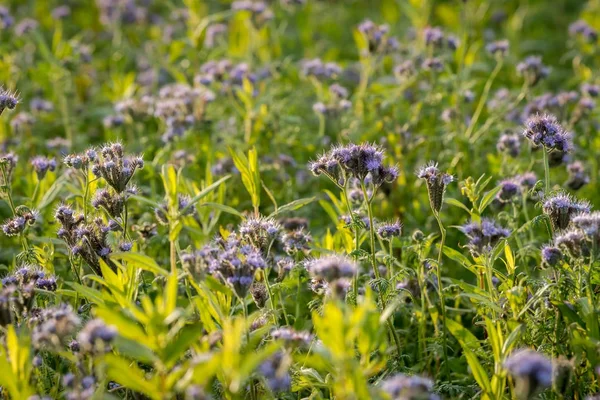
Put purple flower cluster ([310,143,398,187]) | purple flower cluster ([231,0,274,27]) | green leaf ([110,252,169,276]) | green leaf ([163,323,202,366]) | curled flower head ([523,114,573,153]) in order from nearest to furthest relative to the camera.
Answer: green leaf ([163,323,202,366]) → green leaf ([110,252,169,276]) → purple flower cluster ([310,143,398,187]) → curled flower head ([523,114,573,153]) → purple flower cluster ([231,0,274,27])

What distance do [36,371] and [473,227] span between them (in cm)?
219

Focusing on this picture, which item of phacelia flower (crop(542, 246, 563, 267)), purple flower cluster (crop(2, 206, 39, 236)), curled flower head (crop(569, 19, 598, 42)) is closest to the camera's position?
phacelia flower (crop(542, 246, 563, 267))

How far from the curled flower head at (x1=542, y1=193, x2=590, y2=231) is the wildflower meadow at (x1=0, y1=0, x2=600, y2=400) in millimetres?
12

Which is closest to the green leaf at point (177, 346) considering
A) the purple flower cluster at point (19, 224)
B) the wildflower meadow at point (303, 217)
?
the wildflower meadow at point (303, 217)

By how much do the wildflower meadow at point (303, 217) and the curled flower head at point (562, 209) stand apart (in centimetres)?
1

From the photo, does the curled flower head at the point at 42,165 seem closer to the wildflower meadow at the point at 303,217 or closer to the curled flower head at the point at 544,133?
the wildflower meadow at the point at 303,217

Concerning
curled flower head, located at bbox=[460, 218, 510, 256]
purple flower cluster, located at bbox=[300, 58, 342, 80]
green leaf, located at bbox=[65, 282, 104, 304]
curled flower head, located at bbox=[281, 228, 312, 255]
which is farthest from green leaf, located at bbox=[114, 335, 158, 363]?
purple flower cluster, located at bbox=[300, 58, 342, 80]

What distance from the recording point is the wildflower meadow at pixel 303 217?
10.6 ft

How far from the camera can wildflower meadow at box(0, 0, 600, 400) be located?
10.6 feet

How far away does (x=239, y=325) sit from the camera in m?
2.89

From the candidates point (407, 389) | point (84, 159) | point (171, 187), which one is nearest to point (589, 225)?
point (407, 389)

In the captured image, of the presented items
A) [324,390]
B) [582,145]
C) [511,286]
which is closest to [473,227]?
[511,286]

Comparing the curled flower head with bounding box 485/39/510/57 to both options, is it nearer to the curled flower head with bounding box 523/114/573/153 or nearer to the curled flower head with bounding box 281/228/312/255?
the curled flower head with bounding box 523/114/573/153

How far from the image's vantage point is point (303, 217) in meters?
5.93
